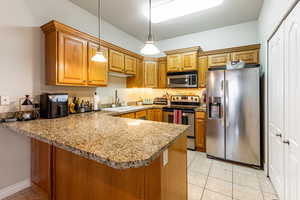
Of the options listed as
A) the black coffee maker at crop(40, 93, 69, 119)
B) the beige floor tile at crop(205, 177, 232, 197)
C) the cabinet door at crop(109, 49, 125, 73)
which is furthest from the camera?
the cabinet door at crop(109, 49, 125, 73)

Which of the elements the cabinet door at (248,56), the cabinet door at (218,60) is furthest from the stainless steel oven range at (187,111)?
the cabinet door at (248,56)

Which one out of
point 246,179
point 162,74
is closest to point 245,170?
point 246,179

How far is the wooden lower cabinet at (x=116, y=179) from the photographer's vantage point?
0.99m

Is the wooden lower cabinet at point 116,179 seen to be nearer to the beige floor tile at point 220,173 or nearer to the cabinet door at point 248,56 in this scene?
the beige floor tile at point 220,173

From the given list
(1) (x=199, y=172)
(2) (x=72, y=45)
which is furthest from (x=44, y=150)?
(1) (x=199, y=172)

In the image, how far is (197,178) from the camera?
7.20 ft

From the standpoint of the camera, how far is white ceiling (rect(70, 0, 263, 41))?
2.61 metres

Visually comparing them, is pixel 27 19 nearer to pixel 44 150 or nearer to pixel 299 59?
pixel 44 150

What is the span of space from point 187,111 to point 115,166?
9.02ft

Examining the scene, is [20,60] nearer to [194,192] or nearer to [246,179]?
[194,192]

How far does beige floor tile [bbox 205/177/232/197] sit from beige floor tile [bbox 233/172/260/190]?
18 centimetres

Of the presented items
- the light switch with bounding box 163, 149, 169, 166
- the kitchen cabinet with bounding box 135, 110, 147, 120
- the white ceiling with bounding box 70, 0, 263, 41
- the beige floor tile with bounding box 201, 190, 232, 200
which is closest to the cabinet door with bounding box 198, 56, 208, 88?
the white ceiling with bounding box 70, 0, 263, 41

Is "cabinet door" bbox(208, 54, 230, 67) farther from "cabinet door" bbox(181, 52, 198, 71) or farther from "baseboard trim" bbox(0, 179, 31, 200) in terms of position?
"baseboard trim" bbox(0, 179, 31, 200)

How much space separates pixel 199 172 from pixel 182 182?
1.14 m
